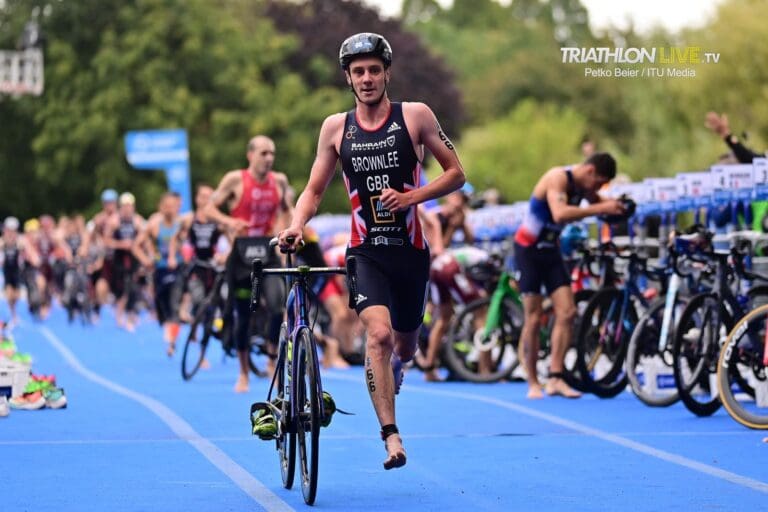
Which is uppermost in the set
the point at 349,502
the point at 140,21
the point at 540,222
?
the point at 140,21

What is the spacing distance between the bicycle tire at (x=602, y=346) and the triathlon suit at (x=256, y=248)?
298 cm

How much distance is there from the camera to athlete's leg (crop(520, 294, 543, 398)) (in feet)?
51.3

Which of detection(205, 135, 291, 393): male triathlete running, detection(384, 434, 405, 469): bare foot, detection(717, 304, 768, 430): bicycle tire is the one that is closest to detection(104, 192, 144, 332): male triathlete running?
detection(205, 135, 291, 393): male triathlete running

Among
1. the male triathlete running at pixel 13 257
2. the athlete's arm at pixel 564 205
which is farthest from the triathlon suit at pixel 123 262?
the athlete's arm at pixel 564 205

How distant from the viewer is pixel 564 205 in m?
14.9

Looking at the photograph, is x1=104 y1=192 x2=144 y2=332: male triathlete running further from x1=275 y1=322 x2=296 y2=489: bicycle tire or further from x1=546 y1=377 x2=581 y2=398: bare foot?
x1=275 y1=322 x2=296 y2=489: bicycle tire

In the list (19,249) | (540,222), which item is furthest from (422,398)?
(19,249)

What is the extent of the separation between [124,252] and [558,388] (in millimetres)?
17730

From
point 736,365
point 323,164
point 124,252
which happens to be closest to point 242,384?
point 736,365

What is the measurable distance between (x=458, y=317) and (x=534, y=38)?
351 feet

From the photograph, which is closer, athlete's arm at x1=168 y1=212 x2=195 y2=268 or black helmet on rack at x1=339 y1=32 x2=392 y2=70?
black helmet on rack at x1=339 y1=32 x2=392 y2=70

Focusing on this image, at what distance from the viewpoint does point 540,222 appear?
15.6 meters

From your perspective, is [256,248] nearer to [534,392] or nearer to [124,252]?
[534,392]

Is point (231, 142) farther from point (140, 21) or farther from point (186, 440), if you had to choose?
point (186, 440)
